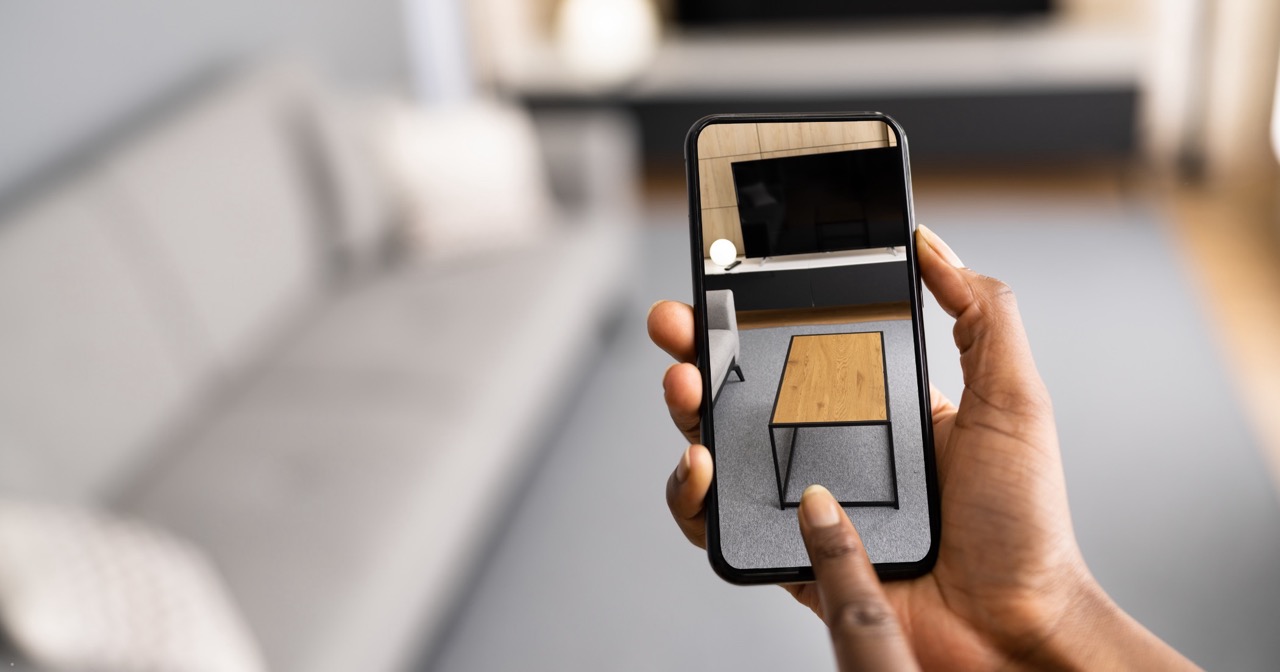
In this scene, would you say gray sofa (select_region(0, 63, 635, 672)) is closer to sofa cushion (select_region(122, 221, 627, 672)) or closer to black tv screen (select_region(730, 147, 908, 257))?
sofa cushion (select_region(122, 221, 627, 672))

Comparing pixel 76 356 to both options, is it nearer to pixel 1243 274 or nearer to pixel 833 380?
pixel 833 380

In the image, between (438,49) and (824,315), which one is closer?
(824,315)

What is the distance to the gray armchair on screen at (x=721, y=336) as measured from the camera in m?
0.38

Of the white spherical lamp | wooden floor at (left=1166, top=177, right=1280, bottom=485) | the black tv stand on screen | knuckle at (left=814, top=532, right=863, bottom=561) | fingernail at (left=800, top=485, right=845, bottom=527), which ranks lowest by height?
wooden floor at (left=1166, top=177, right=1280, bottom=485)

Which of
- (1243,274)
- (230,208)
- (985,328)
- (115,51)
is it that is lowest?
(1243,274)

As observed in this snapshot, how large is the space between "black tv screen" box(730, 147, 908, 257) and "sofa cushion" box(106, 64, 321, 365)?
97 cm

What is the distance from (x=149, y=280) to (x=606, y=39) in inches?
53.7

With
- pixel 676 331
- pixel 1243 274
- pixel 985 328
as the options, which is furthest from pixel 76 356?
pixel 1243 274

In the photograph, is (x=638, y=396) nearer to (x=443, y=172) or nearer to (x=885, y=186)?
(x=885, y=186)

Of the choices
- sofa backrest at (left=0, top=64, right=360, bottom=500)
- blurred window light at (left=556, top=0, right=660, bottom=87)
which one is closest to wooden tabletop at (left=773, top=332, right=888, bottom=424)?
sofa backrest at (left=0, top=64, right=360, bottom=500)

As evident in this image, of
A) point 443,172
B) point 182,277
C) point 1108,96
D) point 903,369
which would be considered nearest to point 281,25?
point 443,172

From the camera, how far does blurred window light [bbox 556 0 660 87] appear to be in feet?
7.26

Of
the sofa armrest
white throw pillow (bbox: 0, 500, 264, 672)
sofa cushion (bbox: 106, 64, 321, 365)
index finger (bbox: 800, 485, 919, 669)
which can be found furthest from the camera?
the sofa armrest

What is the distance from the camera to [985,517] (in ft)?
1.30
